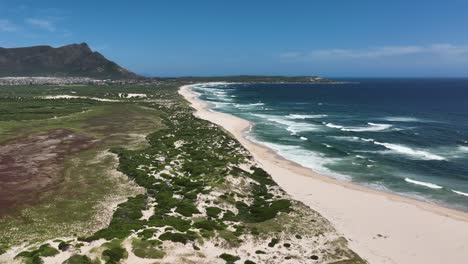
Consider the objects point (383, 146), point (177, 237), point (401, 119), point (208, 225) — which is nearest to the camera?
point (177, 237)

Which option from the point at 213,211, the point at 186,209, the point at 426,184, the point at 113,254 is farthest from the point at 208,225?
the point at 426,184

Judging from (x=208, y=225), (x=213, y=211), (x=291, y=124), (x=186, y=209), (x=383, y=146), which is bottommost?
(x=291, y=124)

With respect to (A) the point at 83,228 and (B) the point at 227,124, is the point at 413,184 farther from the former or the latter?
(B) the point at 227,124

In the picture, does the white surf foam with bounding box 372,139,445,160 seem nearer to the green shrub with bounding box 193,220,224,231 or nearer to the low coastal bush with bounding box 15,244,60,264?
the green shrub with bounding box 193,220,224,231

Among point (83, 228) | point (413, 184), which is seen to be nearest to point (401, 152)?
point (413, 184)

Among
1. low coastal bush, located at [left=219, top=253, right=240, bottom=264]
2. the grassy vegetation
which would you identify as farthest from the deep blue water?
low coastal bush, located at [left=219, top=253, right=240, bottom=264]

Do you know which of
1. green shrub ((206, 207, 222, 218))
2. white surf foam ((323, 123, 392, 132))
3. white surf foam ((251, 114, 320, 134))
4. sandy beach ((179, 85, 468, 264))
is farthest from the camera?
white surf foam ((323, 123, 392, 132))

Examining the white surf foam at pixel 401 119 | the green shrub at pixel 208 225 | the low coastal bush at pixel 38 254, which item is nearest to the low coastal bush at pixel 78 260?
the low coastal bush at pixel 38 254

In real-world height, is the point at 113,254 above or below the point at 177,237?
above

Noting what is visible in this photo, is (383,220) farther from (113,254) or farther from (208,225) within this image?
(113,254)
